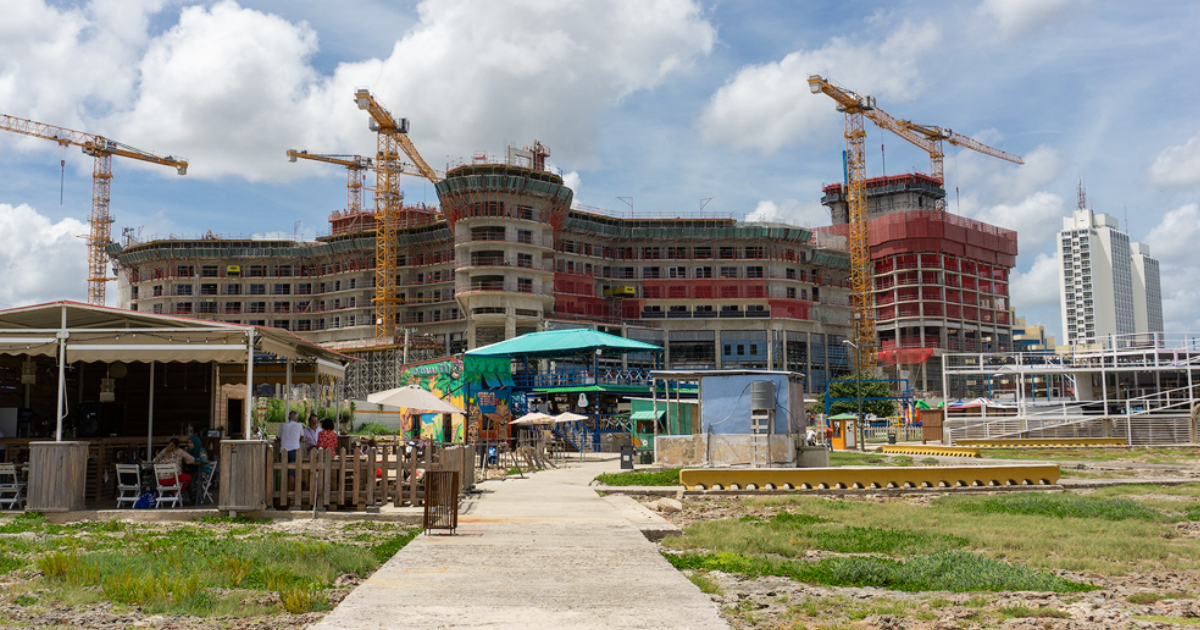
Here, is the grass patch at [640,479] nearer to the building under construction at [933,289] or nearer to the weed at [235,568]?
the weed at [235,568]

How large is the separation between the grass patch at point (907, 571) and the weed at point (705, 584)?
646 mm

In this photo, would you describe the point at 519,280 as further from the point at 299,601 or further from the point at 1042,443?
the point at 299,601

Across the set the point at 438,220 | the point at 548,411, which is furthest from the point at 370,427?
the point at 438,220

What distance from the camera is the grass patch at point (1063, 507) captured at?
52.6 feet

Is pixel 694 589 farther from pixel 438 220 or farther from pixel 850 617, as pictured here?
pixel 438 220

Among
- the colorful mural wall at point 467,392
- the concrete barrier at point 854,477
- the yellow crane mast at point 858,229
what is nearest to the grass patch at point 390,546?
the concrete barrier at point 854,477

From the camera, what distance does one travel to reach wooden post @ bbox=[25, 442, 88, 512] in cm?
1430

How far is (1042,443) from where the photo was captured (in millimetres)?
47344

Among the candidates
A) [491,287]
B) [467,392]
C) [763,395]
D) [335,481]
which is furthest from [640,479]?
[491,287]

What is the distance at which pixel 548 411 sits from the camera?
44.4 metres

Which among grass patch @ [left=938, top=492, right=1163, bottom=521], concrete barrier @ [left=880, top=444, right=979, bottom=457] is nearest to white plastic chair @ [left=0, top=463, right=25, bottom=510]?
grass patch @ [left=938, top=492, right=1163, bottom=521]

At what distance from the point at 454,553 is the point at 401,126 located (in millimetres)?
98948

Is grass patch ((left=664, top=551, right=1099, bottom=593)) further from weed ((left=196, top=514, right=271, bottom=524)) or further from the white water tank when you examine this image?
the white water tank

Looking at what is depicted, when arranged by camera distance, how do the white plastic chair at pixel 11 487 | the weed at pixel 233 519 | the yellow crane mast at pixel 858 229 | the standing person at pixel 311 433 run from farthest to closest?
the yellow crane mast at pixel 858 229 → the standing person at pixel 311 433 → the white plastic chair at pixel 11 487 → the weed at pixel 233 519
